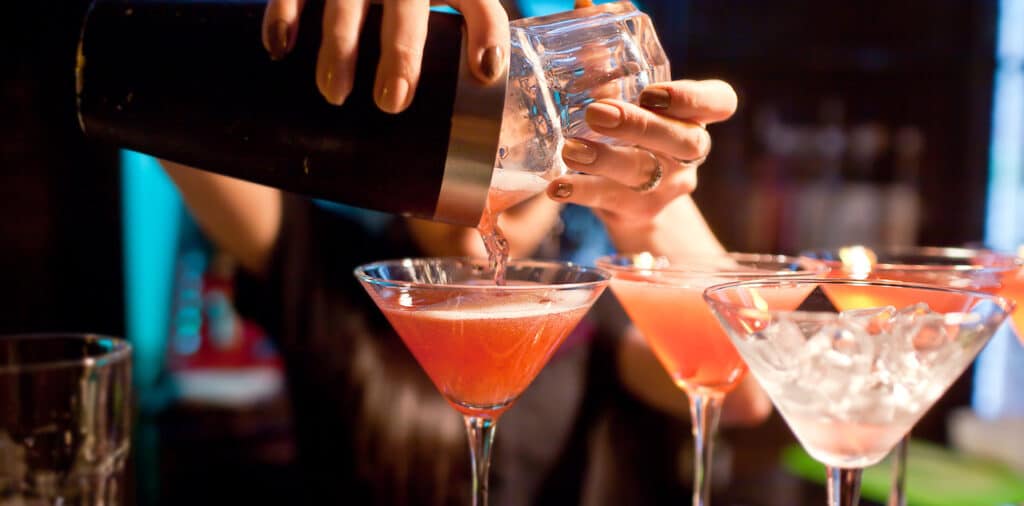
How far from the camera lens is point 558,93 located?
78 centimetres

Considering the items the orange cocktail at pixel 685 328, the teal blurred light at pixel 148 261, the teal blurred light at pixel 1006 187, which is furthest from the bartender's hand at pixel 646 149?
the teal blurred light at pixel 1006 187

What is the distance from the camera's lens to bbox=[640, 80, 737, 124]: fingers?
783 millimetres

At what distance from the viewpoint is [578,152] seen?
79 centimetres

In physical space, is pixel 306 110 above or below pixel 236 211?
above

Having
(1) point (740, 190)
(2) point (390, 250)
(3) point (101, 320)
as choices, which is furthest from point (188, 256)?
(1) point (740, 190)

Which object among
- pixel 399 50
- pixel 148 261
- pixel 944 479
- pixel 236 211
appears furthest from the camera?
pixel 148 261

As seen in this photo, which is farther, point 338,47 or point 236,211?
point 236,211

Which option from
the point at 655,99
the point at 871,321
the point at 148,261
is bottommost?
the point at 148,261

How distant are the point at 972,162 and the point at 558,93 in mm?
2692

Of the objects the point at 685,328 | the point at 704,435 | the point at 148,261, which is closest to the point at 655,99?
the point at 685,328

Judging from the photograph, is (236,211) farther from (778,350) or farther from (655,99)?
(778,350)

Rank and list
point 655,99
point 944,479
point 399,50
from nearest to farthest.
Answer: point 399,50 < point 655,99 < point 944,479

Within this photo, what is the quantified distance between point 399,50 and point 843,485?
606 mm

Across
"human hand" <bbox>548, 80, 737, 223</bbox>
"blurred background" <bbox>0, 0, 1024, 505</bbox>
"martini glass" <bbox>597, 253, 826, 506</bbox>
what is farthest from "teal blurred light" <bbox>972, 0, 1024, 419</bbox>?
"human hand" <bbox>548, 80, 737, 223</bbox>
